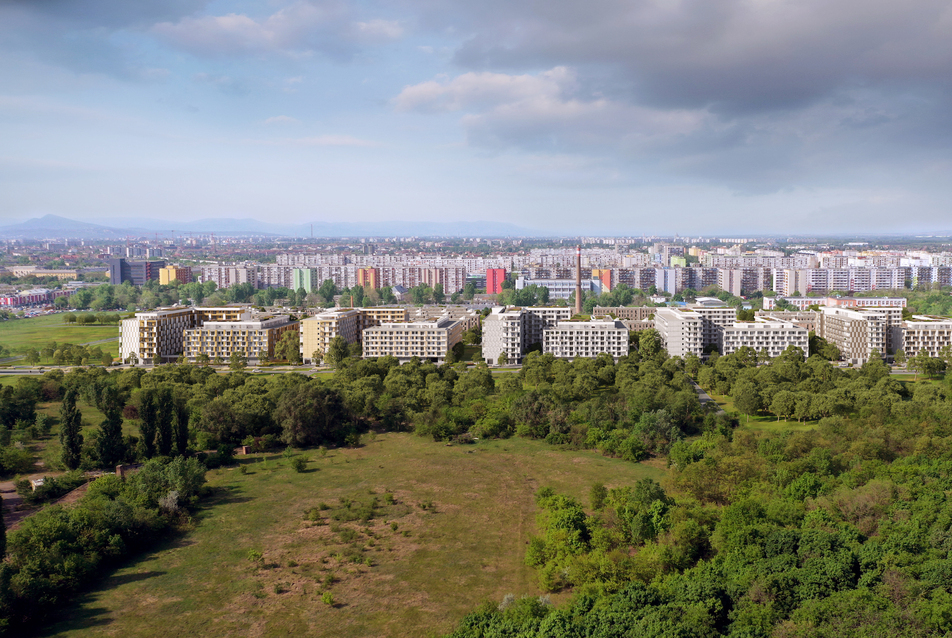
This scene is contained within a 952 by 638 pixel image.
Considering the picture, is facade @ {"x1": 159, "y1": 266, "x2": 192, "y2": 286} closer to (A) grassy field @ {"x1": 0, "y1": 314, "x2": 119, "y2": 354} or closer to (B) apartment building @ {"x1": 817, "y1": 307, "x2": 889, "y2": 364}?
(A) grassy field @ {"x1": 0, "y1": 314, "x2": 119, "y2": 354}

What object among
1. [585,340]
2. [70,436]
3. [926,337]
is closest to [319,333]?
[585,340]

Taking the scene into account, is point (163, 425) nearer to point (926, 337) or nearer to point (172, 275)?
point (926, 337)

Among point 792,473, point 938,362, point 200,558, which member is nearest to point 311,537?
point 200,558

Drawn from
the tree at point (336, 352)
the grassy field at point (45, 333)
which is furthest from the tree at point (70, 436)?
the grassy field at point (45, 333)

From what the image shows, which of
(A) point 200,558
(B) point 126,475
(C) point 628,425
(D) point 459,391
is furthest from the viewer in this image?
(D) point 459,391

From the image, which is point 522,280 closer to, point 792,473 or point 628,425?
point 628,425

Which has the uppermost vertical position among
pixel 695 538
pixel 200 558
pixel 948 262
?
pixel 948 262
